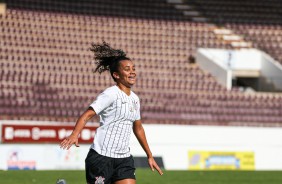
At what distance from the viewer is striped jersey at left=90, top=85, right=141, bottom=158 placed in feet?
23.3

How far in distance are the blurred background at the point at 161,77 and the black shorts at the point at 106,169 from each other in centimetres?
1332

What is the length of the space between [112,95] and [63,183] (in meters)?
0.89

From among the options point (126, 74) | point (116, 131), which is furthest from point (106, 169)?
point (126, 74)

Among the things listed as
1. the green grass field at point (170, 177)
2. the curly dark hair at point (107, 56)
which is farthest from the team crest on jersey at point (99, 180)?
the green grass field at point (170, 177)

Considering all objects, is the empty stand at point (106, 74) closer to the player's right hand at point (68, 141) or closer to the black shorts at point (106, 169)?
the black shorts at point (106, 169)

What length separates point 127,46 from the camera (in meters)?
31.8

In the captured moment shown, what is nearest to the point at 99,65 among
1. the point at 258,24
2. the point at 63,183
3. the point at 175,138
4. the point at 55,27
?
the point at 63,183

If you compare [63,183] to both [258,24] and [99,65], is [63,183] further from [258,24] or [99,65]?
[258,24]

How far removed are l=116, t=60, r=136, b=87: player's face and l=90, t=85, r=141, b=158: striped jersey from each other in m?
0.09

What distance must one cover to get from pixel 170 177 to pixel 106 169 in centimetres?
1042

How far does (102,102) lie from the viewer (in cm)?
700

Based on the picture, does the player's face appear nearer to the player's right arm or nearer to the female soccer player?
the female soccer player

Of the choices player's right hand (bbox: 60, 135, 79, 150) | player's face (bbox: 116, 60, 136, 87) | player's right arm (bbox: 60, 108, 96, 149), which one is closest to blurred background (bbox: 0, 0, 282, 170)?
player's face (bbox: 116, 60, 136, 87)

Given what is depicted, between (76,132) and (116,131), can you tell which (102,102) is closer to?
(116,131)
